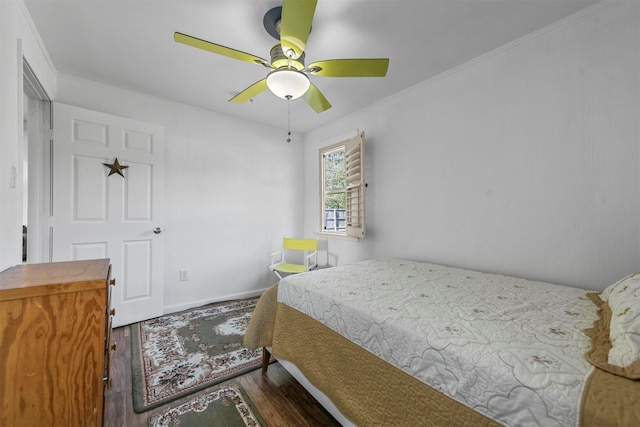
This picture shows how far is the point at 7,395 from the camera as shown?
0.82 m

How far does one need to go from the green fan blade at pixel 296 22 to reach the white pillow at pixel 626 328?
174 cm

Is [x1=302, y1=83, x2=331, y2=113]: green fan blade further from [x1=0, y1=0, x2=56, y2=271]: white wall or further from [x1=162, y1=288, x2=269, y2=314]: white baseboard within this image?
[x1=162, y1=288, x2=269, y2=314]: white baseboard

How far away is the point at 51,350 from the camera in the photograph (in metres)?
0.88

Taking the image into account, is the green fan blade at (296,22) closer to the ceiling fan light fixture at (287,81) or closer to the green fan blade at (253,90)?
the ceiling fan light fixture at (287,81)

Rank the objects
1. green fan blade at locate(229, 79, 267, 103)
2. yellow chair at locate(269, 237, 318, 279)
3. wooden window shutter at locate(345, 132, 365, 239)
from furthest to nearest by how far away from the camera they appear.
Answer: yellow chair at locate(269, 237, 318, 279)
wooden window shutter at locate(345, 132, 365, 239)
green fan blade at locate(229, 79, 267, 103)

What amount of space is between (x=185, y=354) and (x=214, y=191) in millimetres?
1885

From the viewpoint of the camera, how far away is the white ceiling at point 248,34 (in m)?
1.60

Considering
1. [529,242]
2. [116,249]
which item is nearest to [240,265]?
[116,249]

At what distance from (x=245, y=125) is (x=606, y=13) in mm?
3413

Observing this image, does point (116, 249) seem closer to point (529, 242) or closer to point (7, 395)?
point (7, 395)

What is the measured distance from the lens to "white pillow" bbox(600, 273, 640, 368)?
0.72m

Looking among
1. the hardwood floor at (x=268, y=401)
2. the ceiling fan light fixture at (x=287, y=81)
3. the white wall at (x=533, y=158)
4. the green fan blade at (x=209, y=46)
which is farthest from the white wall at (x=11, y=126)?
the white wall at (x=533, y=158)

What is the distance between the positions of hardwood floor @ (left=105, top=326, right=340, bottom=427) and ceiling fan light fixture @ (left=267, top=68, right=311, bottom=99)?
6.45 ft

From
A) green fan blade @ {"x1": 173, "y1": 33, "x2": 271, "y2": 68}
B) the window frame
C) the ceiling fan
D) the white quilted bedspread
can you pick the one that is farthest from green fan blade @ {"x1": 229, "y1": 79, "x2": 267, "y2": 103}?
the white quilted bedspread
